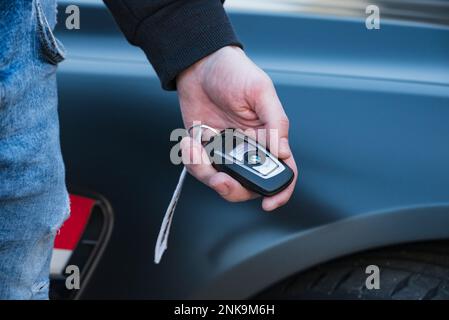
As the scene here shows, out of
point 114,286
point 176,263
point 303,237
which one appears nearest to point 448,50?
point 303,237

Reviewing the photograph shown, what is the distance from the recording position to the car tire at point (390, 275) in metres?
1.44

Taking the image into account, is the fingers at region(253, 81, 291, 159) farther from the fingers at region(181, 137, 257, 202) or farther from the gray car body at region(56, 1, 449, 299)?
the gray car body at region(56, 1, 449, 299)

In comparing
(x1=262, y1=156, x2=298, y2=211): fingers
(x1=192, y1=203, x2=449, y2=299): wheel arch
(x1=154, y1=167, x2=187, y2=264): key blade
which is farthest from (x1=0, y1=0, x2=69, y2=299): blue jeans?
(x1=192, y1=203, x2=449, y2=299): wheel arch

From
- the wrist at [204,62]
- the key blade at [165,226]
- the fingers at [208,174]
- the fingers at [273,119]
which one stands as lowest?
the key blade at [165,226]

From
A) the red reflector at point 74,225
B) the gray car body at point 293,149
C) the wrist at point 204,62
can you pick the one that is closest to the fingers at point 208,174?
the wrist at point 204,62

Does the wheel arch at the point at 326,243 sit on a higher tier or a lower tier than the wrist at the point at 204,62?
lower

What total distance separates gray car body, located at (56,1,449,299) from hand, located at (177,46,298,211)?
182mm

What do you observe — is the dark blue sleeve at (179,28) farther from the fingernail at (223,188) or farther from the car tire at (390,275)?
the car tire at (390,275)

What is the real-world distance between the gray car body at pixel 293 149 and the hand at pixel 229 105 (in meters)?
0.18

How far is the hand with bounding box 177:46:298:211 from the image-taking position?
1185 mm

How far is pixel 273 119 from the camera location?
1197 millimetres

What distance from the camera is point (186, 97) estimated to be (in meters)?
1.34

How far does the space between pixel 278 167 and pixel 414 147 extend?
0.33m

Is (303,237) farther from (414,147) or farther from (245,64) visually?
(245,64)
